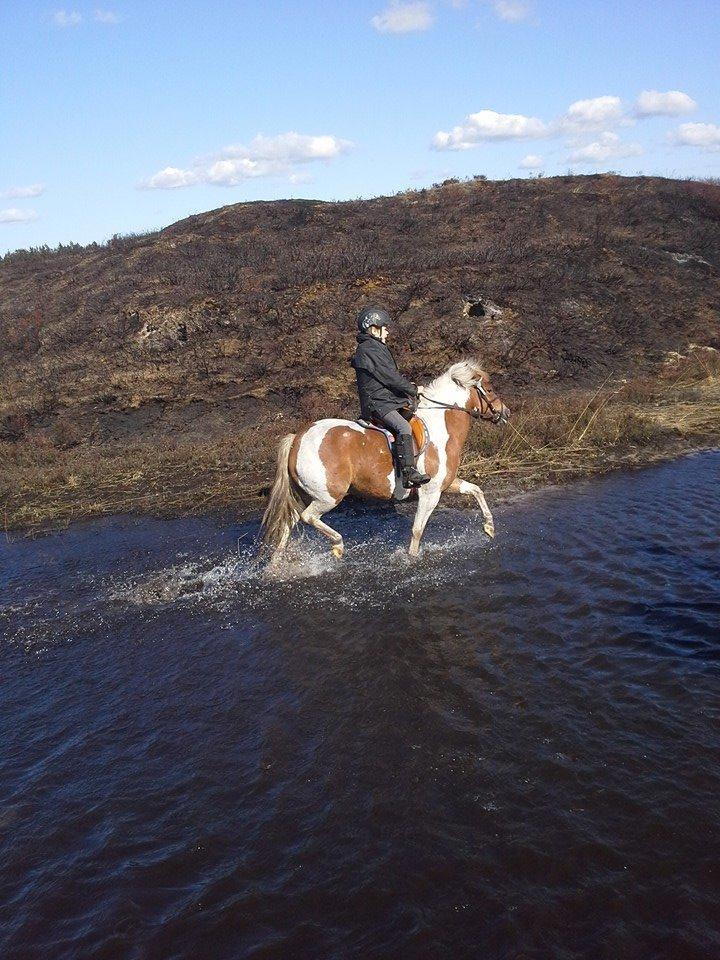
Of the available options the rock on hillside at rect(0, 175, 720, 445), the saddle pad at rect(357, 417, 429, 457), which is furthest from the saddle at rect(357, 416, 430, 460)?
the rock on hillside at rect(0, 175, 720, 445)

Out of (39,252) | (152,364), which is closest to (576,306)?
(152,364)

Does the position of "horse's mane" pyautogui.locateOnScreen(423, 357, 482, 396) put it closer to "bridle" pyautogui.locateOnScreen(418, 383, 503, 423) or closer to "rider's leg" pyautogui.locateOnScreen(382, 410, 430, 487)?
"bridle" pyautogui.locateOnScreen(418, 383, 503, 423)

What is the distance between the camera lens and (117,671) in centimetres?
739

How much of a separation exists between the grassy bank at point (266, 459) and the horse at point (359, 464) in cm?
240

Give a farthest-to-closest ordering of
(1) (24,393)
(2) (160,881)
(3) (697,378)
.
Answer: (1) (24,393) < (3) (697,378) < (2) (160,881)

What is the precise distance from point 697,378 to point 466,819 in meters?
17.2

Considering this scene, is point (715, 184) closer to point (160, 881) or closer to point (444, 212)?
point (444, 212)

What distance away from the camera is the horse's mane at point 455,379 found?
9961 millimetres

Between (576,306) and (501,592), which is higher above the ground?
(576,306)

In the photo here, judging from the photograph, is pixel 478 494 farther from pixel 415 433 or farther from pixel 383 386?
pixel 383 386

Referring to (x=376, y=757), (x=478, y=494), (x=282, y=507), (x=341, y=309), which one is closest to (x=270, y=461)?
(x=282, y=507)

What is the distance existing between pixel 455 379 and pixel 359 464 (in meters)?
1.99

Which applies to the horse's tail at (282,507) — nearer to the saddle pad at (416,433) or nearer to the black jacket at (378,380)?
the saddle pad at (416,433)

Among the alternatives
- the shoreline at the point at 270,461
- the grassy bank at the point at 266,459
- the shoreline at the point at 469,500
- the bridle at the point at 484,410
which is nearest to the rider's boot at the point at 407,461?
the bridle at the point at 484,410
